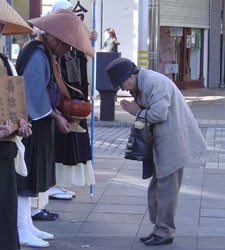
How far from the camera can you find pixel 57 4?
20.5ft

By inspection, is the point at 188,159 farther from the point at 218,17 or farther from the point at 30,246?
the point at 218,17

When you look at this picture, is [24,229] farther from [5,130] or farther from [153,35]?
[153,35]

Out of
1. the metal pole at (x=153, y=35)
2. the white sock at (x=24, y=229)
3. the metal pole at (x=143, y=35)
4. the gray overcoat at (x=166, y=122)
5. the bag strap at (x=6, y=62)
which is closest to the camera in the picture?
the bag strap at (x=6, y=62)

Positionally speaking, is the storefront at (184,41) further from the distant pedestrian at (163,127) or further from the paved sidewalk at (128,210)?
the distant pedestrian at (163,127)

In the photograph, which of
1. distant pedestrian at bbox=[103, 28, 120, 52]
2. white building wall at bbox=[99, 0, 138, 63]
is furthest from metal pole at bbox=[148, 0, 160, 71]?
white building wall at bbox=[99, 0, 138, 63]

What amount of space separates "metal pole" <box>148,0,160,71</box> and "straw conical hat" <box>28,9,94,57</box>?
10772 mm

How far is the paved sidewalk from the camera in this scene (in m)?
5.56

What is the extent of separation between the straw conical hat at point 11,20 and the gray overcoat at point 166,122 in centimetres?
120

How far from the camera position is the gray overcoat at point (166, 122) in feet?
16.9

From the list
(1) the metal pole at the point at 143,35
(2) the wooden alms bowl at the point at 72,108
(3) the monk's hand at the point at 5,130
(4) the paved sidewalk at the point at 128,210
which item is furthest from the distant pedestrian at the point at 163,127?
(1) the metal pole at the point at 143,35

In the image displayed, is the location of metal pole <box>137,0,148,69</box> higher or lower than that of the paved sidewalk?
higher

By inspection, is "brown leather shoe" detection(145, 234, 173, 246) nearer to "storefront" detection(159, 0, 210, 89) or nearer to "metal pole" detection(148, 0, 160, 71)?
"metal pole" detection(148, 0, 160, 71)

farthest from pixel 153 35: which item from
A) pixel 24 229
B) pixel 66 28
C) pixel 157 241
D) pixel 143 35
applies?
pixel 24 229

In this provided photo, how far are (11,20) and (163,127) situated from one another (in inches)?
67.8
